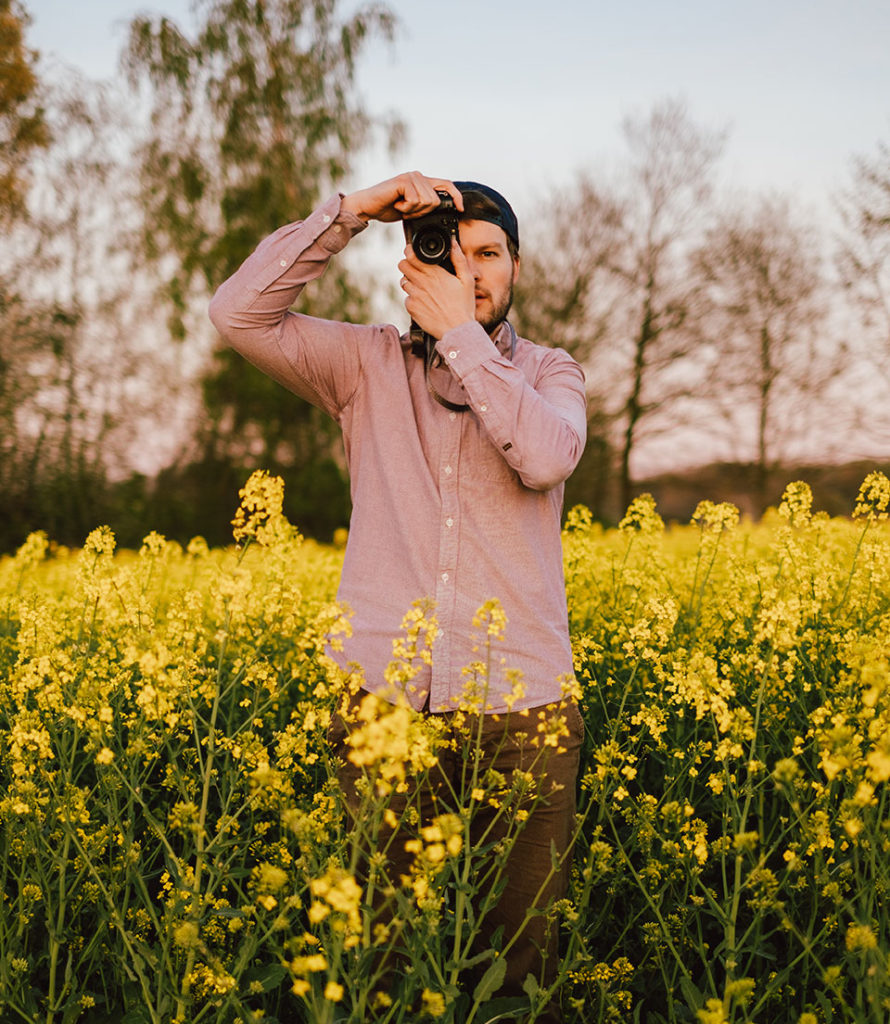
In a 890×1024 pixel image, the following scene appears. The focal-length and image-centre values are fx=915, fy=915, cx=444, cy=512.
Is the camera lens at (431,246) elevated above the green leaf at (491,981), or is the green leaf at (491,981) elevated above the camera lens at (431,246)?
the camera lens at (431,246)

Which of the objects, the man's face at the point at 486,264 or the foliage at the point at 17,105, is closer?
the man's face at the point at 486,264

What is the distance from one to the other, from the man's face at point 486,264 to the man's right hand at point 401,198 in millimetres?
90

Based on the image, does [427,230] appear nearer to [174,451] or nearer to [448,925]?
[448,925]

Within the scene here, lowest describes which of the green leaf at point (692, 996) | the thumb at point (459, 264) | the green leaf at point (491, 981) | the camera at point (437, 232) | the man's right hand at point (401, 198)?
the green leaf at point (692, 996)

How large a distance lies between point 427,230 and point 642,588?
2380mm

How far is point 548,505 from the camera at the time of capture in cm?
225

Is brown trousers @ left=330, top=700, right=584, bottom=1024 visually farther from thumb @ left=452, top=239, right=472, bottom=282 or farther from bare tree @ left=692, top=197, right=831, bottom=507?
bare tree @ left=692, top=197, right=831, bottom=507

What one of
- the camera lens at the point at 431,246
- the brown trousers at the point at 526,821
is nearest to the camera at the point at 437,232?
the camera lens at the point at 431,246

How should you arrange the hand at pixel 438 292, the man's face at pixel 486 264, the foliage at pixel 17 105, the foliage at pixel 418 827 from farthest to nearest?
the foliage at pixel 17 105, the man's face at pixel 486 264, the hand at pixel 438 292, the foliage at pixel 418 827

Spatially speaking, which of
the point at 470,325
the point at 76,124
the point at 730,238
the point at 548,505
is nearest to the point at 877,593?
the point at 548,505

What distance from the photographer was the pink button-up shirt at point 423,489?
207 cm

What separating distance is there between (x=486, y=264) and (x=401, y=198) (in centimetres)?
27


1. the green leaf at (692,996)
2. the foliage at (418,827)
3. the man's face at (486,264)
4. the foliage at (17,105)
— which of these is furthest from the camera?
the foliage at (17,105)

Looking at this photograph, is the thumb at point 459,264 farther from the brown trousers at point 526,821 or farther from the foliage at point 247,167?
the foliage at point 247,167
